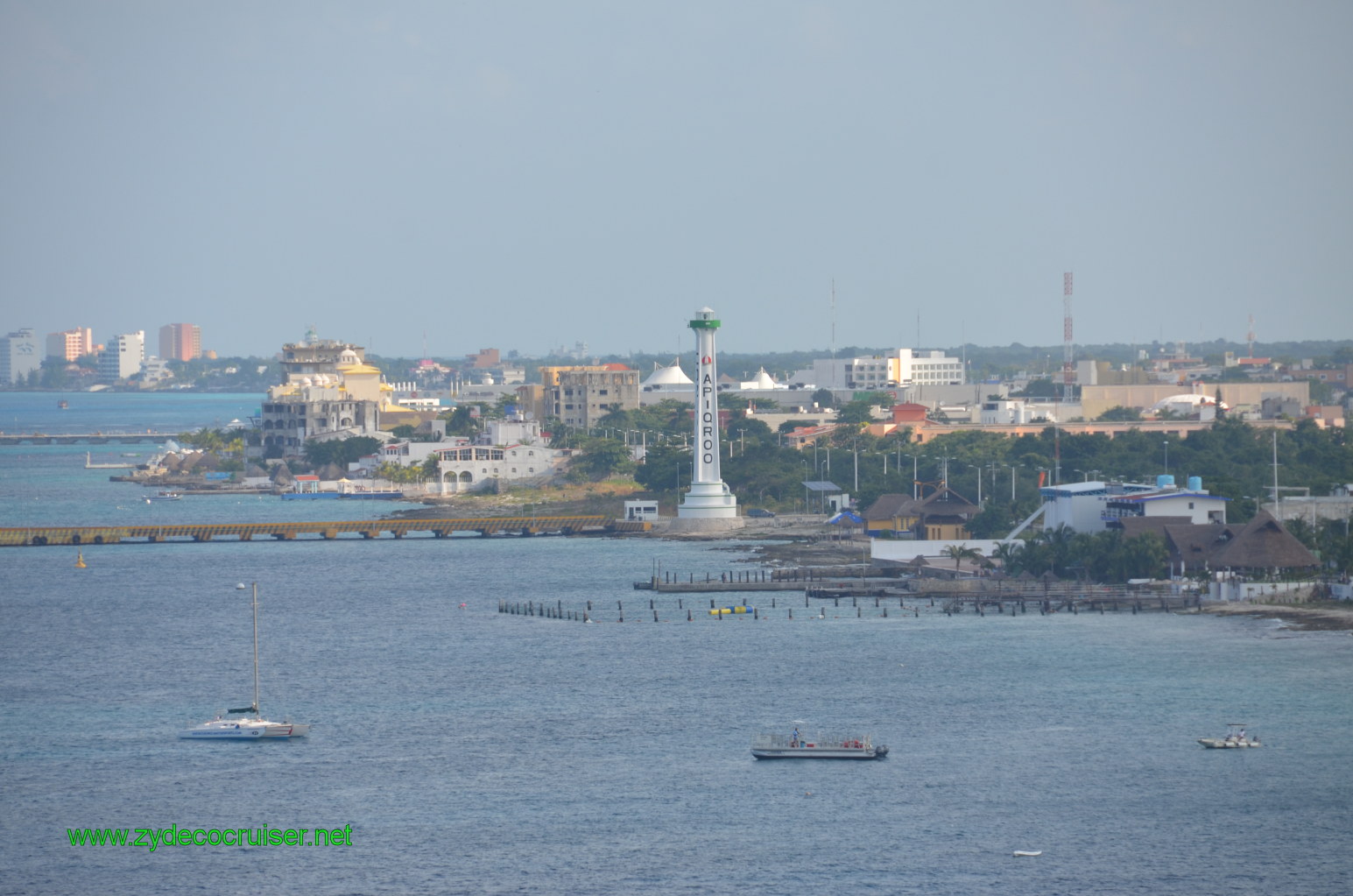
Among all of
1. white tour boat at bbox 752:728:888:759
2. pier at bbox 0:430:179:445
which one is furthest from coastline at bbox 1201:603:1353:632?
pier at bbox 0:430:179:445

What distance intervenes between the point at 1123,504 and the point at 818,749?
27.8m

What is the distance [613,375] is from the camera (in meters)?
146

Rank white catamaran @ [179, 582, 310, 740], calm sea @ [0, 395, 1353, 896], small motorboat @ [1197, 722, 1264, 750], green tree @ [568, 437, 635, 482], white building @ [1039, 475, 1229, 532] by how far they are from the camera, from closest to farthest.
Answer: calm sea @ [0, 395, 1353, 896] < small motorboat @ [1197, 722, 1264, 750] < white catamaran @ [179, 582, 310, 740] < white building @ [1039, 475, 1229, 532] < green tree @ [568, 437, 635, 482]

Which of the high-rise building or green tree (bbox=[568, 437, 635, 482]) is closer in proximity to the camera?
green tree (bbox=[568, 437, 635, 482])

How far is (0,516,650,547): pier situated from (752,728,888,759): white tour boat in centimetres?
5282

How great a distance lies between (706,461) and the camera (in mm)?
91125

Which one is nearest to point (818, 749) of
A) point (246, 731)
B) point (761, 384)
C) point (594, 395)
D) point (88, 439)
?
point (246, 731)

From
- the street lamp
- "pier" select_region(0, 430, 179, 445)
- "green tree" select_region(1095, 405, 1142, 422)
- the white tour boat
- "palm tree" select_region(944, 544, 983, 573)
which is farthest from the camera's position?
"pier" select_region(0, 430, 179, 445)

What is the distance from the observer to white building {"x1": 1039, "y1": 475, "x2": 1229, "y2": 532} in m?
65.6

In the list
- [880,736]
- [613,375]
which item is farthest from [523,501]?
[880,736]

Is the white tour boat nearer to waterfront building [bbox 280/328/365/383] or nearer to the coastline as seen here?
the coastline

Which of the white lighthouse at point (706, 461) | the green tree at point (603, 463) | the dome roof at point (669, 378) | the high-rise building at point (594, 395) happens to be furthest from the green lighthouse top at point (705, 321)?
the dome roof at point (669, 378)

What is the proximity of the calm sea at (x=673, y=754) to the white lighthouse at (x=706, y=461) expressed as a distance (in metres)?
22.3

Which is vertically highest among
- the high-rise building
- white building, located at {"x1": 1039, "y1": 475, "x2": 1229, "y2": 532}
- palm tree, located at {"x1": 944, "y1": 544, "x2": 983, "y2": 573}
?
the high-rise building
